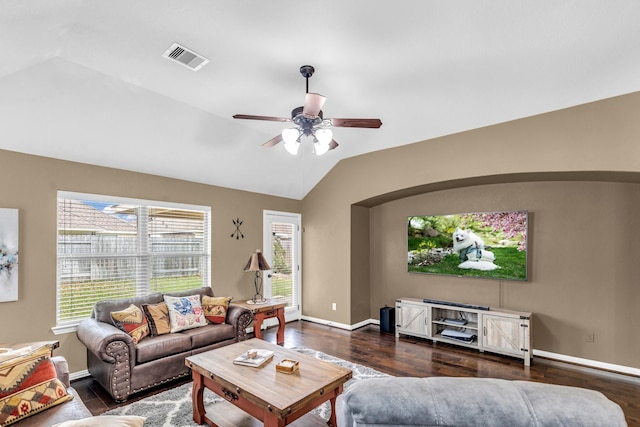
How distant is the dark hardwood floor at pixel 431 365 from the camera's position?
331 centimetres

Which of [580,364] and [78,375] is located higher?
[78,375]

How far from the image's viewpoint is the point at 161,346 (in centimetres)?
339

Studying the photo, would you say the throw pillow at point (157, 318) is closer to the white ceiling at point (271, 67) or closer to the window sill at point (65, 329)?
the window sill at point (65, 329)

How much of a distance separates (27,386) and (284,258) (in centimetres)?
423

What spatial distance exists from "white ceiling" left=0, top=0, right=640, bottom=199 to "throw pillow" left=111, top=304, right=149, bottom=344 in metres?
1.73

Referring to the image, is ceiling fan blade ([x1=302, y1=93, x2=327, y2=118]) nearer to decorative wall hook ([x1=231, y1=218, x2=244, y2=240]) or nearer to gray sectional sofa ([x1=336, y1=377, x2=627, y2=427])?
gray sectional sofa ([x1=336, y1=377, x2=627, y2=427])

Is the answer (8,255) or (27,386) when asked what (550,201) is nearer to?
(27,386)

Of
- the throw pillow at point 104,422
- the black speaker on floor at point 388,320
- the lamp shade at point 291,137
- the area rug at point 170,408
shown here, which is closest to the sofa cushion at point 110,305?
the area rug at point 170,408

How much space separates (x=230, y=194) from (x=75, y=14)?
3191mm

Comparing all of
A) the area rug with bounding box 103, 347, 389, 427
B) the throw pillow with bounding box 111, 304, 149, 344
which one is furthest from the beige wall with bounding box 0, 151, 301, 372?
the area rug with bounding box 103, 347, 389, 427

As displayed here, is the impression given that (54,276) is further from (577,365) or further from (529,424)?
(577,365)

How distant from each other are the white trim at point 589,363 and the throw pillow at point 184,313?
4.38 metres

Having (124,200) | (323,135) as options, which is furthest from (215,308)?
(323,135)

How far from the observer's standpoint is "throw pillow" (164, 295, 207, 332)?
383cm
